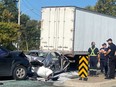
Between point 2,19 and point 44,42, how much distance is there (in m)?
15.1

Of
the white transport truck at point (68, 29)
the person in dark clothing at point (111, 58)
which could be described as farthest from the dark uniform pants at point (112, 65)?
the white transport truck at point (68, 29)

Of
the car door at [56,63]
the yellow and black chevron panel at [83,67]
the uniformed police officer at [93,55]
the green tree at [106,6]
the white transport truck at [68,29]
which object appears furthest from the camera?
the green tree at [106,6]

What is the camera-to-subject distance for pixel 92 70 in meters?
18.0

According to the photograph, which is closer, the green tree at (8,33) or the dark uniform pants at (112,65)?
the dark uniform pants at (112,65)

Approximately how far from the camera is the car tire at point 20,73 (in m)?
15.6

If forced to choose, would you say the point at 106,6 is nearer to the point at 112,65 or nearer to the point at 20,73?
the point at 112,65

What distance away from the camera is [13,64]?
51.3 ft

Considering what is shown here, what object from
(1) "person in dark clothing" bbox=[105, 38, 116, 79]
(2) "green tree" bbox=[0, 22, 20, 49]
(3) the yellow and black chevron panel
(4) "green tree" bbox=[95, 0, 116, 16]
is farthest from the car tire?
(4) "green tree" bbox=[95, 0, 116, 16]

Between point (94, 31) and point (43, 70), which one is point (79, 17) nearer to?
point (94, 31)

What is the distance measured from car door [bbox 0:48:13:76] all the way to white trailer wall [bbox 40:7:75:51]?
25.5ft

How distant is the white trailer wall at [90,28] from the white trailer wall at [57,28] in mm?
426

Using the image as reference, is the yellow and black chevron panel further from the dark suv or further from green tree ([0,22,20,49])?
green tree ([0,22,20,49])

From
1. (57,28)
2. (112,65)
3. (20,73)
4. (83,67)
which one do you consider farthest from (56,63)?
(57,28)

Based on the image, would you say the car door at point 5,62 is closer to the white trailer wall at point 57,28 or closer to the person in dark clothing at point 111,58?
the person in dark clothing at point 111,58
